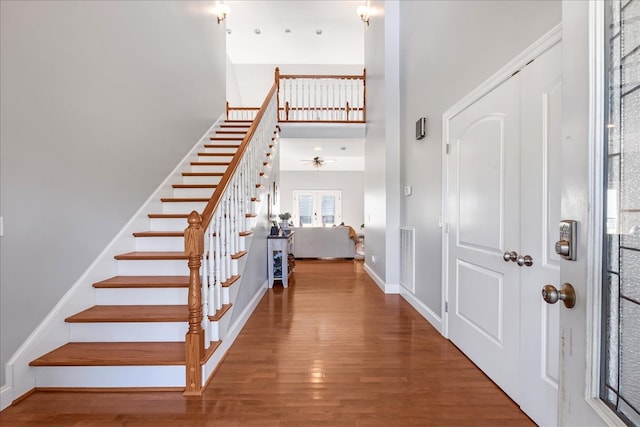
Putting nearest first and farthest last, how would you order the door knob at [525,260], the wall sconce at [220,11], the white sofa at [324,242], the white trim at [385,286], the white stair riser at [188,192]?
the door knob at [525,260] → the white stair riser at [188,192] → the white trim at [385,286] → the wall sconce at [220,11] → the white sofa at [324,242]

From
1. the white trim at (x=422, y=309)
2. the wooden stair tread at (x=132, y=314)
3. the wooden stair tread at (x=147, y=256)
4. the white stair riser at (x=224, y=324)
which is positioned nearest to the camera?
the wooden stair tread at (x=132, y=314)

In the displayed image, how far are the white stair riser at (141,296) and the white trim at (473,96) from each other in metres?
2.15

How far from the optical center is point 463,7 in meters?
2.25

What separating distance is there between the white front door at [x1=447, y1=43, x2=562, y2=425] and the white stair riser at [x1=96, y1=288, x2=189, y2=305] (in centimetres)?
219

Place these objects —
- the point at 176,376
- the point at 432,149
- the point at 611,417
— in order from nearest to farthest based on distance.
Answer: the point at 611,417 < the point at 176,376 < the point at 432,149

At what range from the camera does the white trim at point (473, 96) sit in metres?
1.47

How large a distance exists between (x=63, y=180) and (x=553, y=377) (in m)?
3.17

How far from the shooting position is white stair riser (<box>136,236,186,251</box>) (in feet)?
9.27

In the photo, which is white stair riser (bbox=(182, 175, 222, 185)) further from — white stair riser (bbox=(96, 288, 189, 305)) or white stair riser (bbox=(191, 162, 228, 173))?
white stair riser (bbox=(96, 288, 189, 305))

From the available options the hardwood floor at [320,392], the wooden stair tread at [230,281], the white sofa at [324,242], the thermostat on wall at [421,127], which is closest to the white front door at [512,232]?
the hardwood floor at [320,392]

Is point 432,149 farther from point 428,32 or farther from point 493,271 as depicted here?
point 493,271

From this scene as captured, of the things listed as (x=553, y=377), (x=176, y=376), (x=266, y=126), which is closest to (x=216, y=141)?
(x=266, y=126)

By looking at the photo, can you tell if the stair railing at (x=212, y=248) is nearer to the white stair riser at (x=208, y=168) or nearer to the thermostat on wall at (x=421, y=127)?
the white stair riser at (x=208, y=168)

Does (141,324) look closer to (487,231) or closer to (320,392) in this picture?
(320,392)
